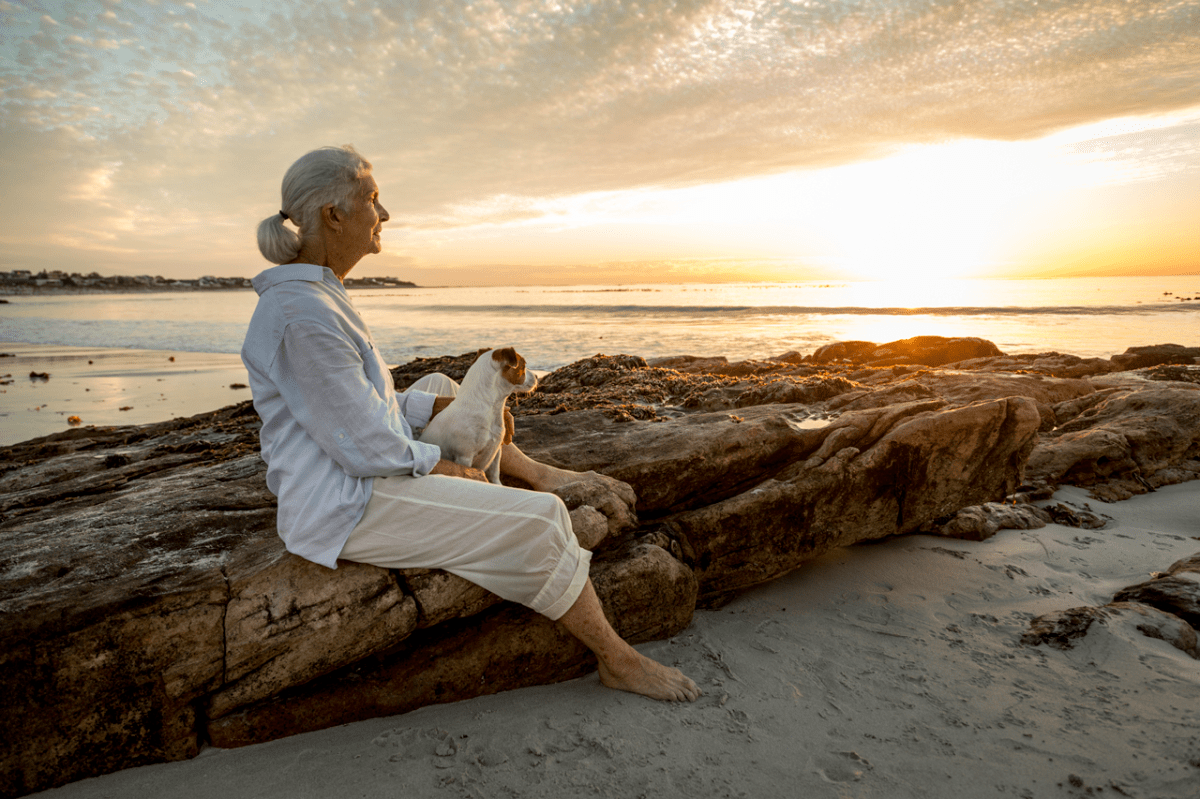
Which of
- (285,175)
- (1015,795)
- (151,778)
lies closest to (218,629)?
(151,778)

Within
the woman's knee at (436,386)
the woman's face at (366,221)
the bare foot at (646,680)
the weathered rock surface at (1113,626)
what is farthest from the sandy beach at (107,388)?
the weathered rock surface at (1113,626)

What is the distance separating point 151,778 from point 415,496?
1.65 m

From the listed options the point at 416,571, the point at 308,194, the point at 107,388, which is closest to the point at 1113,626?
the point at 416,571

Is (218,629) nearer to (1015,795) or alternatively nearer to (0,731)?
(0,731)

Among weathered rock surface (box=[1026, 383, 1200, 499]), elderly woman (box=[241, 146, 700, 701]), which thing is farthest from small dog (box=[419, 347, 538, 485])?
weathered rock surface (box=[1026, 383, 1200, 499])

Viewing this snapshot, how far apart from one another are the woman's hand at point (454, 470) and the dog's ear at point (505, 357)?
2.10 ft

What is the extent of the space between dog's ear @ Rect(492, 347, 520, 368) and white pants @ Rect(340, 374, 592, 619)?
801mm

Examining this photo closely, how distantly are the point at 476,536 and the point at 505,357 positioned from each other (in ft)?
3.55

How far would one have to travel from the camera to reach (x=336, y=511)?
2873 millimetres

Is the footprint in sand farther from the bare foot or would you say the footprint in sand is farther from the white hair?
the white hair

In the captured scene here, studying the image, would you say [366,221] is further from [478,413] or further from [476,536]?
[476,536]

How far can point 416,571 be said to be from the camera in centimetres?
317

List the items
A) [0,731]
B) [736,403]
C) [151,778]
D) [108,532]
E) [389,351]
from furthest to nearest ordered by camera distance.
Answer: [389,351]
[736,403]
[108,532]
[151,778]
[0,731]

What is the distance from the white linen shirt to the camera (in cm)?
273
